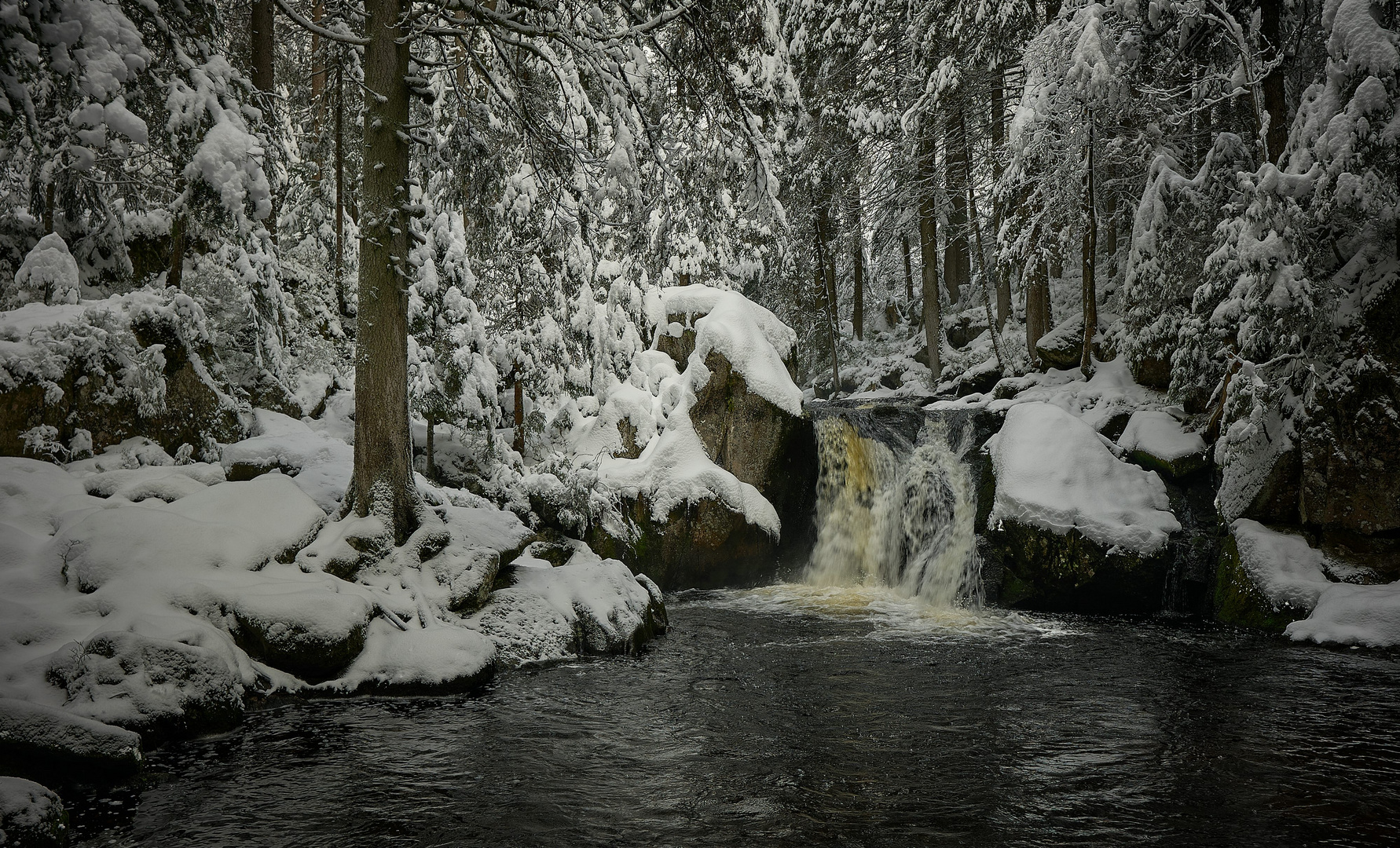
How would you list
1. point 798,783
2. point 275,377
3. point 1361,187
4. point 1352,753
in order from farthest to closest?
point 275,377
point 1361,187
point 1352,753
point 798,783

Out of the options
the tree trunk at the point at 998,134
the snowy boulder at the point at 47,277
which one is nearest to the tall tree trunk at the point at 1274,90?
the tree trunk at the point at 998,134

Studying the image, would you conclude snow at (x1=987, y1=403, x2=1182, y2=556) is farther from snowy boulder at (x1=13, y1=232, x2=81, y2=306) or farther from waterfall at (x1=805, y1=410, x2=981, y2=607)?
snowy boulder at (x1=13, y1=232, x2=81, y2=306)

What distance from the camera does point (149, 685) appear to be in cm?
561

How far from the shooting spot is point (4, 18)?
4.43 meters

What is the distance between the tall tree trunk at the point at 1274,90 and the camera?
34.7 feet

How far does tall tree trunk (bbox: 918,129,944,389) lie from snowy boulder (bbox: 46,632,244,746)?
1643cm

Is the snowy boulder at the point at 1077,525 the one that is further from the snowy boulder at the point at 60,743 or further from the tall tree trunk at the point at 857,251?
the tall tree trunk at the point at 857,251

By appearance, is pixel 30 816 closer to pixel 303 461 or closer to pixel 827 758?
pixel 827 758

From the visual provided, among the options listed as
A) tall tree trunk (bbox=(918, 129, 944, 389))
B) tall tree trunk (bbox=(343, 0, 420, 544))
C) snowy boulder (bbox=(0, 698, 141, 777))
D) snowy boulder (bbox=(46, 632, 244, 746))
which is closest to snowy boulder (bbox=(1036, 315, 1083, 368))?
tall tree trunk (bbox=(918, 129, 944, 389))

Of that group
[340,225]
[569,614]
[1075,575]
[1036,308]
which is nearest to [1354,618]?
[1075,575]

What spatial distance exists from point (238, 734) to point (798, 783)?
13.7 ft

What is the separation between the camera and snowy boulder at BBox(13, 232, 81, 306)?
9.94m

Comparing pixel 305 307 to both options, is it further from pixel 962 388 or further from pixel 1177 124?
pixel 1177 124

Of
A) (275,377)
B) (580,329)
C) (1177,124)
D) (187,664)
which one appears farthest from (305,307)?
(1177,124)
